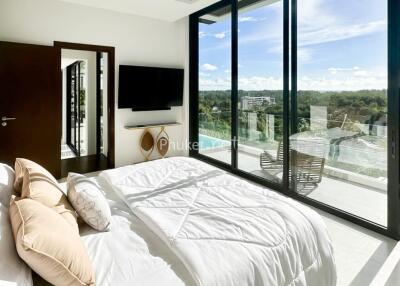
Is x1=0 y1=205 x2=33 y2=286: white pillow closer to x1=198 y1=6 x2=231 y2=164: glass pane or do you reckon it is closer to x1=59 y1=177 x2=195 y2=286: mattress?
x1=59 y1=177 x2=195 y2=286: mattress

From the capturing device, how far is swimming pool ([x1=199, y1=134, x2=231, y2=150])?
16.5 feet

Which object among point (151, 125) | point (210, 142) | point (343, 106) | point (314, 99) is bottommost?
point (210, 142)

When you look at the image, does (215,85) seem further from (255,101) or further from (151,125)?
(151,125)

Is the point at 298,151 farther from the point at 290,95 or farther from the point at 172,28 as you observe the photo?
the point at 172,28

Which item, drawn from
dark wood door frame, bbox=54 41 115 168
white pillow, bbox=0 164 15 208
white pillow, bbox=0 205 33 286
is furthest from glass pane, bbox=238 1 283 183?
white pillow, bbox=0 205 33 286

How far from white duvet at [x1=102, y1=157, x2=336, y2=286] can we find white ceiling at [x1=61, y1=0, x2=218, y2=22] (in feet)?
10.1

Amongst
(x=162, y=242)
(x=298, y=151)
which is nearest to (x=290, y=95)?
(x=298, y=151)

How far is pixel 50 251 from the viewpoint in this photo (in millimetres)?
1059

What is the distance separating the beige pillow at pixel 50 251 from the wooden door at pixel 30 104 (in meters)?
3.32

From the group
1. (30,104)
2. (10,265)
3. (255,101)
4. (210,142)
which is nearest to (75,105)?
(30,104)

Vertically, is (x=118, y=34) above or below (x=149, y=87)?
above

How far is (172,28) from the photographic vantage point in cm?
542

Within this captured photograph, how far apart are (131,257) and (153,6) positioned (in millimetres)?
4137

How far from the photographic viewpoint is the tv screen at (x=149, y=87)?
16.0 feet
